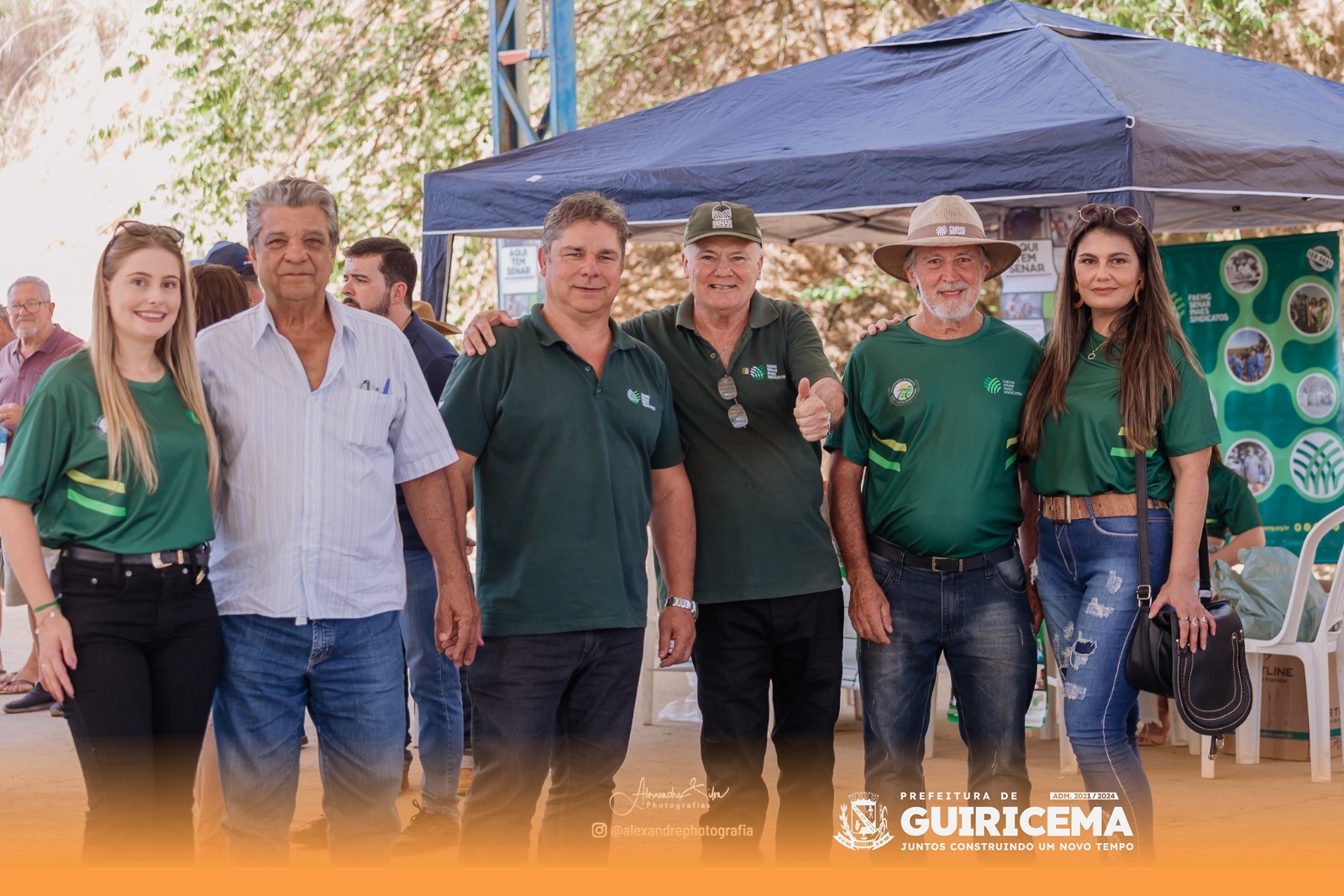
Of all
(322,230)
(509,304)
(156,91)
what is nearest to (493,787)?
(322,230)

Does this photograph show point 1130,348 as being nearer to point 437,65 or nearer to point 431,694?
point 431,694

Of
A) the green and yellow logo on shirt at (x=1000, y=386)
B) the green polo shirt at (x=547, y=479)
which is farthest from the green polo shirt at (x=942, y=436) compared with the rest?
the green polo shirt at (x=547, y=479)

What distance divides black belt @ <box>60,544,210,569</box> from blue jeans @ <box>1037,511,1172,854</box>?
205cm

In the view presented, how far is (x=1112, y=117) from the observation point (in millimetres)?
4773

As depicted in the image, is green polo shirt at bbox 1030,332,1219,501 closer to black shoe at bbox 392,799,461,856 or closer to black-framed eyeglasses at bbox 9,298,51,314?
black shoe at bbox 392,799,461,856

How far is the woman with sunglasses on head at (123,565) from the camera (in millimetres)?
2928

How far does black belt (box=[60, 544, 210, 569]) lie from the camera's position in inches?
116

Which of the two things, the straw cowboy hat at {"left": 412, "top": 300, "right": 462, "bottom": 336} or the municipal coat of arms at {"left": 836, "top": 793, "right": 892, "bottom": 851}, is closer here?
the municipal coat of arms at {"left": 836, "top": 793, "right": 892, "bottom": 851}

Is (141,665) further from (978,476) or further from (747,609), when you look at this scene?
(978,476)

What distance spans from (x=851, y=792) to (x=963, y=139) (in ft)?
7.57

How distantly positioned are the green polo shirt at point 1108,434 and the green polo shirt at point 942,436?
0.13 metres

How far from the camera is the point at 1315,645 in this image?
17.3ft

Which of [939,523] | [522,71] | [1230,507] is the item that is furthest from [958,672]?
[522,71]

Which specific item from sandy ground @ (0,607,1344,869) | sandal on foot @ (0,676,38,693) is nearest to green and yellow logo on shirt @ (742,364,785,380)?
sandy ground @ (0,607,1344,869)
